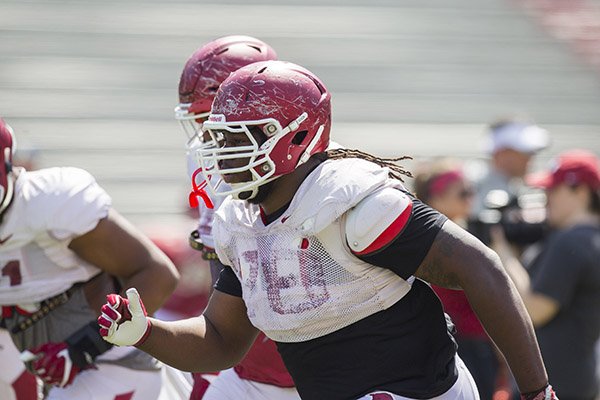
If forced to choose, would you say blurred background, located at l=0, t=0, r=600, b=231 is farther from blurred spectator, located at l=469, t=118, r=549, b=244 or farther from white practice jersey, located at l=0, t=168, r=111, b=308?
white practice jersey, located at l=0, t=168, r=111, b=308

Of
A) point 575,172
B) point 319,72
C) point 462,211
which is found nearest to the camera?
point 575,172

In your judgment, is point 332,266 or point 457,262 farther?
point 332,266

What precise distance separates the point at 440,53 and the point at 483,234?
4970 mm

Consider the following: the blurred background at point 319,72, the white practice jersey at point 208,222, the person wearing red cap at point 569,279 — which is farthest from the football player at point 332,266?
the blurred background at point 319,72

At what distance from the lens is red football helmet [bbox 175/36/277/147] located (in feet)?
11.4

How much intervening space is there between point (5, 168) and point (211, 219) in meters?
0.64

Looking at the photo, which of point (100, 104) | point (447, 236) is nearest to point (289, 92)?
point (447, 236)

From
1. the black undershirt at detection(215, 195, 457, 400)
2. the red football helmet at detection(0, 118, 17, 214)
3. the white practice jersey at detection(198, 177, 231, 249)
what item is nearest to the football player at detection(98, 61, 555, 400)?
the black undershirt at detection(215, 195, 457, 400)

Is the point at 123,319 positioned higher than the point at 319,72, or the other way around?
the point at 123,319

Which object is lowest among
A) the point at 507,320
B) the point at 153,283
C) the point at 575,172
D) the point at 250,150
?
the point at 575,172

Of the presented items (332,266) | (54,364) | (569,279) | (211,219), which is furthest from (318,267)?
(569,279)

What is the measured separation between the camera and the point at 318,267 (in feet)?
8.49

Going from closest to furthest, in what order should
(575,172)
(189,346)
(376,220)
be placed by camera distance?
(376,220) → (189,346) → (575,172)

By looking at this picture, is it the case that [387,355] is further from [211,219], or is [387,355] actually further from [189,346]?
[211,219]
